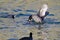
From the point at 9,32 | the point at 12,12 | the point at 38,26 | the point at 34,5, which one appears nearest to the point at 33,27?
the point at 38,26

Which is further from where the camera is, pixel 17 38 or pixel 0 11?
pixel 0 11

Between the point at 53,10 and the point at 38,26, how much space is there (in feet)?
11.0

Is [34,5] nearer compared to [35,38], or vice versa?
[35,38]

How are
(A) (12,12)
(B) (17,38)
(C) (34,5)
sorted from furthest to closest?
(C) (34,5) → (A) (12,12) → (B) (17,38)

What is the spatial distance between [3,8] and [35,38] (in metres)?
5.90

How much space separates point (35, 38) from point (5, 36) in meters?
1.23

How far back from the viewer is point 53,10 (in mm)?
18969

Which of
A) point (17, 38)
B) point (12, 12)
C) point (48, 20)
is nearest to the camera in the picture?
point (17, 38)

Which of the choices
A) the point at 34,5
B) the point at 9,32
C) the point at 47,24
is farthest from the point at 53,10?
the point at 9,32

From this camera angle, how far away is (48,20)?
16.8 metres

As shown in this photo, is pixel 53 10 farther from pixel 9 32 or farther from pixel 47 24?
pixel 9 32

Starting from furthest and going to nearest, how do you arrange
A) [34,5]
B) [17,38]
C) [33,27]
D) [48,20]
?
[34,5] < [48,20] < [33,27] < [17,38]

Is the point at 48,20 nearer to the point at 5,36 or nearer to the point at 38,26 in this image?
the point at 38,26

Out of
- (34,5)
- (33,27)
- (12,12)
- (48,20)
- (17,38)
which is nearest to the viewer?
(17,38)
